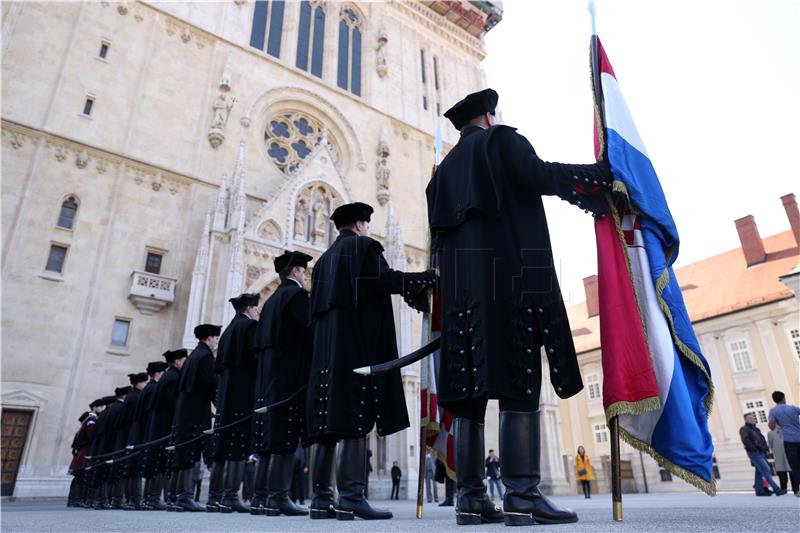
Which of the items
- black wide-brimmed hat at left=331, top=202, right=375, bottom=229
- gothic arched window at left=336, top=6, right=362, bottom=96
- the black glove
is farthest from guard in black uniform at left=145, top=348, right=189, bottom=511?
gothic arched window at left=336, top=6, right=362, bottom=96

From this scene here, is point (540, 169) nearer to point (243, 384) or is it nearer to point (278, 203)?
point (243, 384)

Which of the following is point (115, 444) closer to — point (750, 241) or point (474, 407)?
point (474, 407)

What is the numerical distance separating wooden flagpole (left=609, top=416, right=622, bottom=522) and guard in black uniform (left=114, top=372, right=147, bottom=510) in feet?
25.9

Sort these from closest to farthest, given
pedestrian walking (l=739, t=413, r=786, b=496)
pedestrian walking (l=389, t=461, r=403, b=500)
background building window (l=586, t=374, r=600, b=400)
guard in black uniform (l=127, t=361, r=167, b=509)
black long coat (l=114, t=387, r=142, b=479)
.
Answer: guard in black uniform (l=127, t=361, r=167, b=509) → black long coat (l=114, t=387, r=142, b=479) → pedestrian walking (l=739, t=413, r=786, b=496) → pedestrian walking (l=389, t=461, r=403, b=500) → background building window (l=586, t=374, r=600, b=400)

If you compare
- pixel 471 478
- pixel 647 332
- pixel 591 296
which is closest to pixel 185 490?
pixel 471 478

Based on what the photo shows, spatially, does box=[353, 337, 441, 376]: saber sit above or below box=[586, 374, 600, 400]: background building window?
below

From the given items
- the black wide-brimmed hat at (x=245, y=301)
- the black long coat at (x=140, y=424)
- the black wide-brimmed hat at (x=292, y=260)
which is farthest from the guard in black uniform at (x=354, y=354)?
the black long coat at (x=140, y=424)

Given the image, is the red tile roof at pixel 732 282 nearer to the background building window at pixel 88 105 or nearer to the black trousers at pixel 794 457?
the black trousers at pixel 794 457

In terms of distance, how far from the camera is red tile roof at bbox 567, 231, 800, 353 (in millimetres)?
25505

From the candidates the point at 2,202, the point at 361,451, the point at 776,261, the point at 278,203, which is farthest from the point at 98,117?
the point at 776,261

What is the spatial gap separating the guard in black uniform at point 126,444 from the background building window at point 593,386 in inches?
1077

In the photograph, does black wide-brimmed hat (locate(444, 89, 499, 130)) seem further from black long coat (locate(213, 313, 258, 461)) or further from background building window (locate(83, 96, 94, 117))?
background building window (locate(83, 96, 94, 117))

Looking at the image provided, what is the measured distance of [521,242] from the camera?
3041 mm

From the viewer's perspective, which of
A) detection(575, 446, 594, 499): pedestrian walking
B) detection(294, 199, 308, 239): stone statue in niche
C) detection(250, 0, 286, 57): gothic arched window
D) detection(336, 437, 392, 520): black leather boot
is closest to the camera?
detection(336, 437, 392, 520): black leather boot
